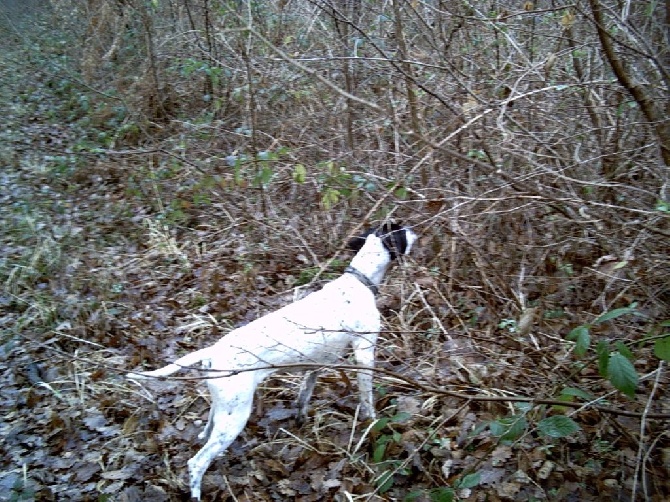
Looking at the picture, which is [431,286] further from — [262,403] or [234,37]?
[234,37]

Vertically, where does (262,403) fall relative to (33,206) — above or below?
below

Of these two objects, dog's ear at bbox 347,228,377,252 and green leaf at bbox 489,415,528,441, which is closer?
green leaf at bbox 489,415,528,441

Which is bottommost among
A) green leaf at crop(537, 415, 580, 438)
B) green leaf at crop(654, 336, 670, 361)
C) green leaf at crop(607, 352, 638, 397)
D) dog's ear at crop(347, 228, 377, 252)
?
green leaf at crop(537, 415, 580, 438)

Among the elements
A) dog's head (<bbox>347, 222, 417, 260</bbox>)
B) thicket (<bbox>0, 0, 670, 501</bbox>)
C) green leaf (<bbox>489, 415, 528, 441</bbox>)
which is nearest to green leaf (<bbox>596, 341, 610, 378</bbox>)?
thicket (<bbox>0, 0, 670, 501</bbox>)

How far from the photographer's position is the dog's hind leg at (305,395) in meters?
4.45

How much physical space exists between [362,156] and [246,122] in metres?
2.27

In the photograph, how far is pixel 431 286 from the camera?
17.5 ft

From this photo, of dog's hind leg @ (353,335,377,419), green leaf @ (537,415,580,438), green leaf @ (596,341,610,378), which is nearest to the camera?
green leaf @ (596,341,610,378)

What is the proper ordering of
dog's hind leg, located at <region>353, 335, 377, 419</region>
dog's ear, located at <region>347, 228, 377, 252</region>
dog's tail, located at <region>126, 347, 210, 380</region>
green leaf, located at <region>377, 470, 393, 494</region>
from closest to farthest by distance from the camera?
green leaf, located at <region>377, 470, 393, 494</region>
dog's tail, located at <region>126, 347, 210, 380</region>
dog's hind leg, located at <region>353, 335, 377, 419</region>
dog's ear, located at <region>347, 228, 377, 252</region>

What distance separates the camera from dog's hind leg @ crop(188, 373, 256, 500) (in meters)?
3.78

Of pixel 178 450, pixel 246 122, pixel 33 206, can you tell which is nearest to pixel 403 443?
pixel 178 450

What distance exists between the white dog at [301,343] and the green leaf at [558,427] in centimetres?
109

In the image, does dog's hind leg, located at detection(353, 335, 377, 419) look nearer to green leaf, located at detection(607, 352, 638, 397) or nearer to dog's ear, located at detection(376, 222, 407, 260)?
dog's ear, located at detection(376, 222, 407, 260)

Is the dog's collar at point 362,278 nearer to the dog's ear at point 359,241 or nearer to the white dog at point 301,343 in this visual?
the white dog at point 301,343
